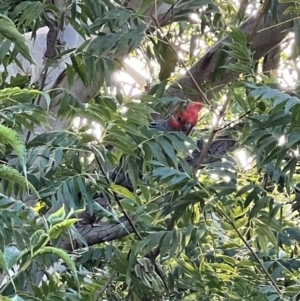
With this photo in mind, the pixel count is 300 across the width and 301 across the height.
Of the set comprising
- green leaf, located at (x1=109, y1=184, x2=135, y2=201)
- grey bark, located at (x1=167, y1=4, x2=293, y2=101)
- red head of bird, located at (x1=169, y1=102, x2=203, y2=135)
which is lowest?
red head of bird, located at (x1=169, y1=102, x2=203, y2=135)

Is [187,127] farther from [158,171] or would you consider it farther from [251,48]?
[158,171]

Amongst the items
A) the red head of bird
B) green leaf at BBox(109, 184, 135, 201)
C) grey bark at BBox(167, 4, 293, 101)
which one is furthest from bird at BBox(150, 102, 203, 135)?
green leaf at BBox(109, 184, 135, 201)

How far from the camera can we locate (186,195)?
91 centimetres

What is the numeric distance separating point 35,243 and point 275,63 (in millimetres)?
1201

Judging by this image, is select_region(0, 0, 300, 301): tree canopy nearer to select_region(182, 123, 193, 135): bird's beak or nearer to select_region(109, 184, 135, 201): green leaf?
select_region(109, 184, 135, 201): green leaf

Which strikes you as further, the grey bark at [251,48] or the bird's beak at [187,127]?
the bird's beak at [187,127]

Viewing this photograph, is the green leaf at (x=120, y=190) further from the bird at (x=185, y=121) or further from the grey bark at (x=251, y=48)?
the bird at (x=185, y=121)

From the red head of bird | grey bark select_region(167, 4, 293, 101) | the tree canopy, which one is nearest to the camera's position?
the tree canopy

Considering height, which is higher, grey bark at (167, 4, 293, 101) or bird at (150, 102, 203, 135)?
grey bark at (167, 4, 293, 101)

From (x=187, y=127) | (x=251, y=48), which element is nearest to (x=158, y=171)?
(x=251, y=48)

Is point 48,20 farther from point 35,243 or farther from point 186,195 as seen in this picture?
point 35,243

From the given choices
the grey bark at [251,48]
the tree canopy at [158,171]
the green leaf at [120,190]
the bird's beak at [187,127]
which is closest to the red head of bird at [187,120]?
the bird's beak at [187,127]

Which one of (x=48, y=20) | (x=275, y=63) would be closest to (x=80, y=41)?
(x=48, y=20)

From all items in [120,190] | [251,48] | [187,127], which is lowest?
[187,127]
